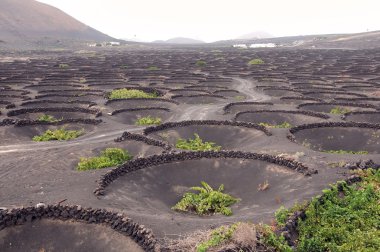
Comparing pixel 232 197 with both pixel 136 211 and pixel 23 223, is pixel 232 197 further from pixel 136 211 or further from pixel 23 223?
pixel 23 223

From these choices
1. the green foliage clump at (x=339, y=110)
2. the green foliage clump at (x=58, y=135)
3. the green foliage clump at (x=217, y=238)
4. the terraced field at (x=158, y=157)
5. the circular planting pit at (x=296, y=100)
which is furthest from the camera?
the circular planting pit at (x=296, y=100)

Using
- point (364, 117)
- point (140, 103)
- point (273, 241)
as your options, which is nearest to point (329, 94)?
point (364, 117)

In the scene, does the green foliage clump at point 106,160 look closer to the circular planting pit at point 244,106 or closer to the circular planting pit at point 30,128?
the circular planting pit at point 30,128

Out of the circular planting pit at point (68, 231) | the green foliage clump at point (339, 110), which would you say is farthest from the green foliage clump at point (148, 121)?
the circular planting pit at point (68, 231)

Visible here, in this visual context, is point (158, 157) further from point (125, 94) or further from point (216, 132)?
point (125, 94)

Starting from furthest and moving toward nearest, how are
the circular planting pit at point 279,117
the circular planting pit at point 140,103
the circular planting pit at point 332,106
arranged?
the circular planting pit at point 140,103 < the circular planting pit at point 332,106 < the circular planting pit at point 279,117

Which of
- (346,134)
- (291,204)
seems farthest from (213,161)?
(346,134)

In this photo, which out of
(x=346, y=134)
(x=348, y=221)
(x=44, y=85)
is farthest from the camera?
(x=44, y=85)

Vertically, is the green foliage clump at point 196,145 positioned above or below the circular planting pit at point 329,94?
above
